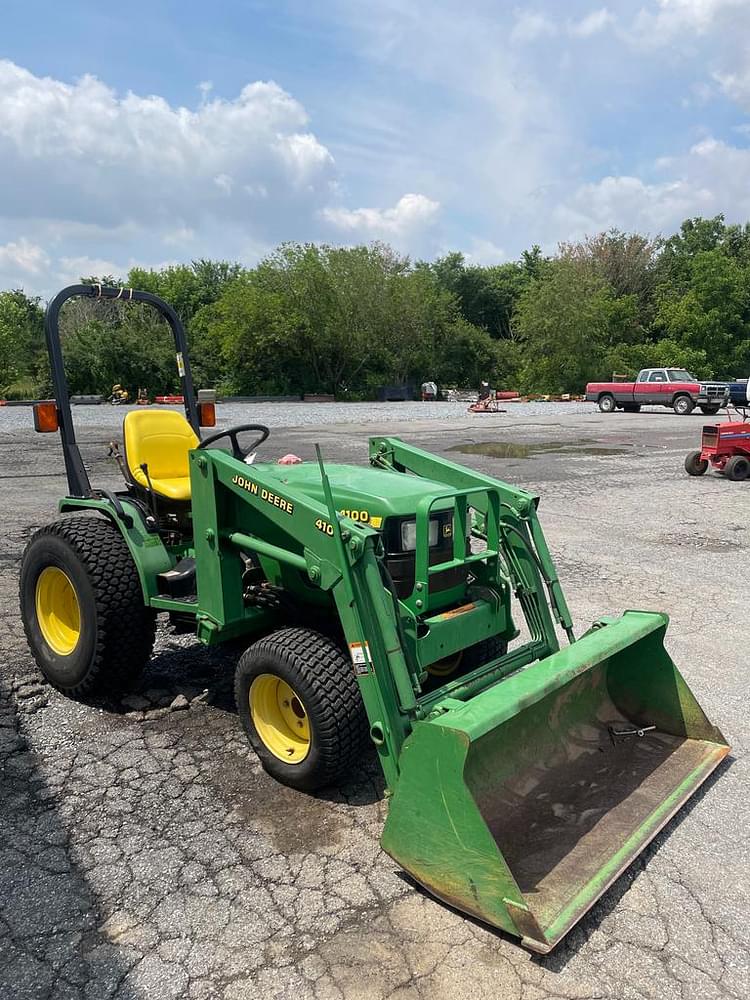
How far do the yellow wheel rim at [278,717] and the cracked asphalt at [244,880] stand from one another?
182 mm

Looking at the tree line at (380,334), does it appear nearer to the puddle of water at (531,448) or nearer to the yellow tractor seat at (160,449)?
the puddle of water at (531,448)

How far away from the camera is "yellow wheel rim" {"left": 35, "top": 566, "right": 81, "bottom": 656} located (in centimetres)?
421

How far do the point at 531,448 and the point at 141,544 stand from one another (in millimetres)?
14143

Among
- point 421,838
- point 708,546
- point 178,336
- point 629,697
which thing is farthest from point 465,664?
point 708,546

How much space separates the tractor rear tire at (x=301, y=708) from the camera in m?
2.96

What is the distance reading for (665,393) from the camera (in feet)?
96.0

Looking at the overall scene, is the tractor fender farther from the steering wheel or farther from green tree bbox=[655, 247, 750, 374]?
green tree bbox=[655, 247, 750, 374]

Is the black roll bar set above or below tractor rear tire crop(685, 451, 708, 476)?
above

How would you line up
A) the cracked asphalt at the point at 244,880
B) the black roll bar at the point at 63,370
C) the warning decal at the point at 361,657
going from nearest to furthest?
the cracked asphalt at the point at 244,880, the warning decal at the point at 361,657, the black roll bar at the point at 63,370

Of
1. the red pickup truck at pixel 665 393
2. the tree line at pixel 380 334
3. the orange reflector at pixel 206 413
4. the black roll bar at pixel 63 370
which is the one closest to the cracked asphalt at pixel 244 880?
the black roll bar at pixel 63 370

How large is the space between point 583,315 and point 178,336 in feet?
132

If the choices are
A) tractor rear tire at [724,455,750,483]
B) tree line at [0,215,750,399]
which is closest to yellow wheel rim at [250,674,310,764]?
tractor rear tire at [724,455,750,483]

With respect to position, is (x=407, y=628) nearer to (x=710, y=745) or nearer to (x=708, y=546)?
(x=710, y=745)

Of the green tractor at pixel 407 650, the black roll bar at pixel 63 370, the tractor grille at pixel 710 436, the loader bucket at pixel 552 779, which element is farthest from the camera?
the tractor grille at pixel 710 436
